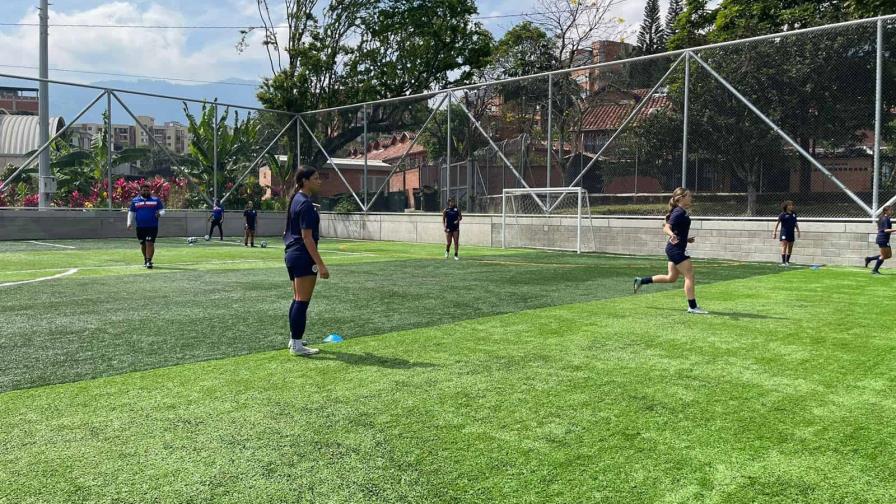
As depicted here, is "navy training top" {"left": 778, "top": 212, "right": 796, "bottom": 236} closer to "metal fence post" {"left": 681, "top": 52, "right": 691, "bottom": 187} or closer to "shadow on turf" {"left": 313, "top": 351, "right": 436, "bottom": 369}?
"metal fence post" {"left": 681, "top": 52, "right": 691, "bottom": 187}

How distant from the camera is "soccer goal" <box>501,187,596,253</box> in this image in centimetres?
2250

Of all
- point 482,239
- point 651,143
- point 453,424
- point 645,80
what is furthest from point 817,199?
point 453,424

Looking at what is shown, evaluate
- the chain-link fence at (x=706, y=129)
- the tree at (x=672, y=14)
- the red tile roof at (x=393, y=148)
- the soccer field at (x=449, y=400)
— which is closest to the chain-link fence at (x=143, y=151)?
the red tile roof at (x=393, y=148)

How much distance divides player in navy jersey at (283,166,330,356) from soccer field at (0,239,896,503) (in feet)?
1.28

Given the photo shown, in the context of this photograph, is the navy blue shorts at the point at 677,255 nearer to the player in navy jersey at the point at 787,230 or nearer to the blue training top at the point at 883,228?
the blue training top at the point at 883,228

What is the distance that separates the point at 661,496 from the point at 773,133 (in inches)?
674

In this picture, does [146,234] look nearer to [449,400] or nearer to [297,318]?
[297,318]

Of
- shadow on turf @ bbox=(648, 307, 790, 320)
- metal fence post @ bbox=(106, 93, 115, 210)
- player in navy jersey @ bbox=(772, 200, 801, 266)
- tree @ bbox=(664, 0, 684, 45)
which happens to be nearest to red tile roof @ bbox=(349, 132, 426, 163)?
metal fence post @ bbox=(106, 93, 115, 210)

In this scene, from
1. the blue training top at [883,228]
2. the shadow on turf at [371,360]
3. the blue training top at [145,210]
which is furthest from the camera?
the blue training top at [145,210]

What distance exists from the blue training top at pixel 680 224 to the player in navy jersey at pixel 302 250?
16.7ft

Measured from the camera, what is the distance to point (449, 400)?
16.5 ft

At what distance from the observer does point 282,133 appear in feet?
111

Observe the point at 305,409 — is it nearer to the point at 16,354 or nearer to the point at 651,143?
the point at 16,354

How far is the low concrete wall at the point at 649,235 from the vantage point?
1694 centimetres
